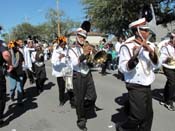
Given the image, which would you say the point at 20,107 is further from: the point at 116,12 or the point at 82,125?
the point at 116,12

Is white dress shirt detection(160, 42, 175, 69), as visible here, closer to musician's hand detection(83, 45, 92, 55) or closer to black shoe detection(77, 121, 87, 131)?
musician's hand detection(83, 45, 92, 55)

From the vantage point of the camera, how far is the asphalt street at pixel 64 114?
293 inches

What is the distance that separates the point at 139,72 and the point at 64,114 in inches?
143

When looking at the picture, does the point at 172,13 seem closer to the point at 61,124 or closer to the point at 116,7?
the point at 116,7

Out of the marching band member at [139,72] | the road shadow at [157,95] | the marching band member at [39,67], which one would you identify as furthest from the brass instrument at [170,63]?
the marching band member at [39,67]

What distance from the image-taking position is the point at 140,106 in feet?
18.0

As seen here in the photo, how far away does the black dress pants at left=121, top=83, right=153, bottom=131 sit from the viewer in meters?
5.49

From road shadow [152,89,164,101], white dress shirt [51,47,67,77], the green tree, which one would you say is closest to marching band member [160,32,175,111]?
road shadow [152,89,164,101]

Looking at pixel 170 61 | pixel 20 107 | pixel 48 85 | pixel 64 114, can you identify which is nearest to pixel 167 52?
pixel 170 61

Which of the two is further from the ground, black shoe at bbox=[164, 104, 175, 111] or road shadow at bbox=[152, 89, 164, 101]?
black shoe at bbox=[164, 104, 175, 111]

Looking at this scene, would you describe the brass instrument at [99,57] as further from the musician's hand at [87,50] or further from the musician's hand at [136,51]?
the musician's hand at [136,51]

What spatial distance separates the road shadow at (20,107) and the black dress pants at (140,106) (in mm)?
3429

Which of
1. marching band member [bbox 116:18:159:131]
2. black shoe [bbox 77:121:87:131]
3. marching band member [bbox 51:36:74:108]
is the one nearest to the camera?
marching band member [bbox 116:18:159:131]

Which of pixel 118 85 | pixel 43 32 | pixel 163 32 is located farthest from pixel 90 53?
pixel 43 32
